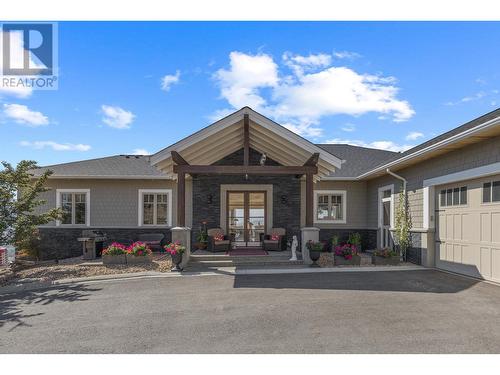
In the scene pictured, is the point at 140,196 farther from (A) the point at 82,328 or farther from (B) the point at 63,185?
(A) the point at 82,328

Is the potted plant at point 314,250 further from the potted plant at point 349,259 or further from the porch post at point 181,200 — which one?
the porch post at point 181,200

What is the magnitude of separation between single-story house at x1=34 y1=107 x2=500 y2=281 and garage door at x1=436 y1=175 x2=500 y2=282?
2.8 inches

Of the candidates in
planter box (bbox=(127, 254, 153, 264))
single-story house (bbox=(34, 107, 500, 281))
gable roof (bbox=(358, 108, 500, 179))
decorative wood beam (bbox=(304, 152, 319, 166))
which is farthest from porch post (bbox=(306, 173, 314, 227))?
planter box (bbox=(127, 254, 153, 264))

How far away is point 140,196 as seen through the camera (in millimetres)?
13461

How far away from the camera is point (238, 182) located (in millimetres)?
13023

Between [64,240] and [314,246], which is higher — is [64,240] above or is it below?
below

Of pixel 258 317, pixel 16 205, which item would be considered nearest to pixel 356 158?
pixel 258 317

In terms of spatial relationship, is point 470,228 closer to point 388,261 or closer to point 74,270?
point 388,261

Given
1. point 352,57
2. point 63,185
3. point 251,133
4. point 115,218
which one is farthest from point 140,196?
point 352,57

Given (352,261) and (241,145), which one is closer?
(352,261)

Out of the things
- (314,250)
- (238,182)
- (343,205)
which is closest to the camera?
(314,250)

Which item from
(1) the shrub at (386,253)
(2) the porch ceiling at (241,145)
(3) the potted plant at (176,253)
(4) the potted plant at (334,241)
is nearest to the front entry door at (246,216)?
(2) the porch ceiling at (241,145)

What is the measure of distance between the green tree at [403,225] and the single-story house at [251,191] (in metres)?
0.31

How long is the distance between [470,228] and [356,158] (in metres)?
8.06
